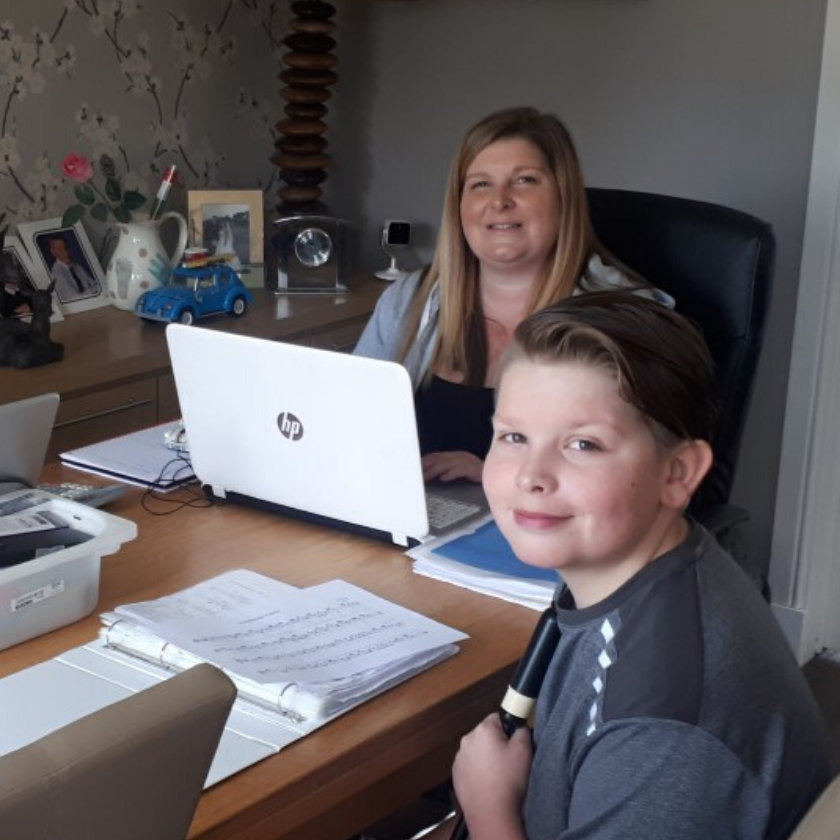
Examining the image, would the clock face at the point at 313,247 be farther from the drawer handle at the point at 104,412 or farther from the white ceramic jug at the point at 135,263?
the drawer handle at the point at 104,412

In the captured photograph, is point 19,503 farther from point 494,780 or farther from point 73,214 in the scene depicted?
point 73,214

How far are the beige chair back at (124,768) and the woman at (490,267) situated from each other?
4.49ft

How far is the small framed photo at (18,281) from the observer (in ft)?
9.43

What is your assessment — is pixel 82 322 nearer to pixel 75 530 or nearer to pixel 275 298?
pixel 275 298

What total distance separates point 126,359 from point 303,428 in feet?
3.85

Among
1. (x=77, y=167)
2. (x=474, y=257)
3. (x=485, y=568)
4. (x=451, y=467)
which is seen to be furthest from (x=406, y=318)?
(x=77, y=167)

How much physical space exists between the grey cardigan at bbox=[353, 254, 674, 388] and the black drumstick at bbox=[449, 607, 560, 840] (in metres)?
1.09

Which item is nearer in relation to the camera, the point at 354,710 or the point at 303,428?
the point at 354,710

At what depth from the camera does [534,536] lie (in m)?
1.22

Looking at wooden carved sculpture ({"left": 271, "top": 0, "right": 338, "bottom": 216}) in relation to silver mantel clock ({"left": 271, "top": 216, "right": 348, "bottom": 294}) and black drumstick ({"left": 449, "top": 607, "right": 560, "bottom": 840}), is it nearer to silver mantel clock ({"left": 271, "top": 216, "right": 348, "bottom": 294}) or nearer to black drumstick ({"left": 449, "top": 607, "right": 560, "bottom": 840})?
silver mantel clock ({"left": 271, "top": 216, "right": 348, "bottom": 294})

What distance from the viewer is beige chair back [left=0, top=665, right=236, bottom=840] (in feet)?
2.62

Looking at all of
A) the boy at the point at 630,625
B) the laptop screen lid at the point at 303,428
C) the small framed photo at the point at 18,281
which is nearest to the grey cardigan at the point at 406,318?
the laptop screen lid at the point at 303,428

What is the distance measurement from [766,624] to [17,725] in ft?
2.23

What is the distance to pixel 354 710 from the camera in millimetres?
1350
